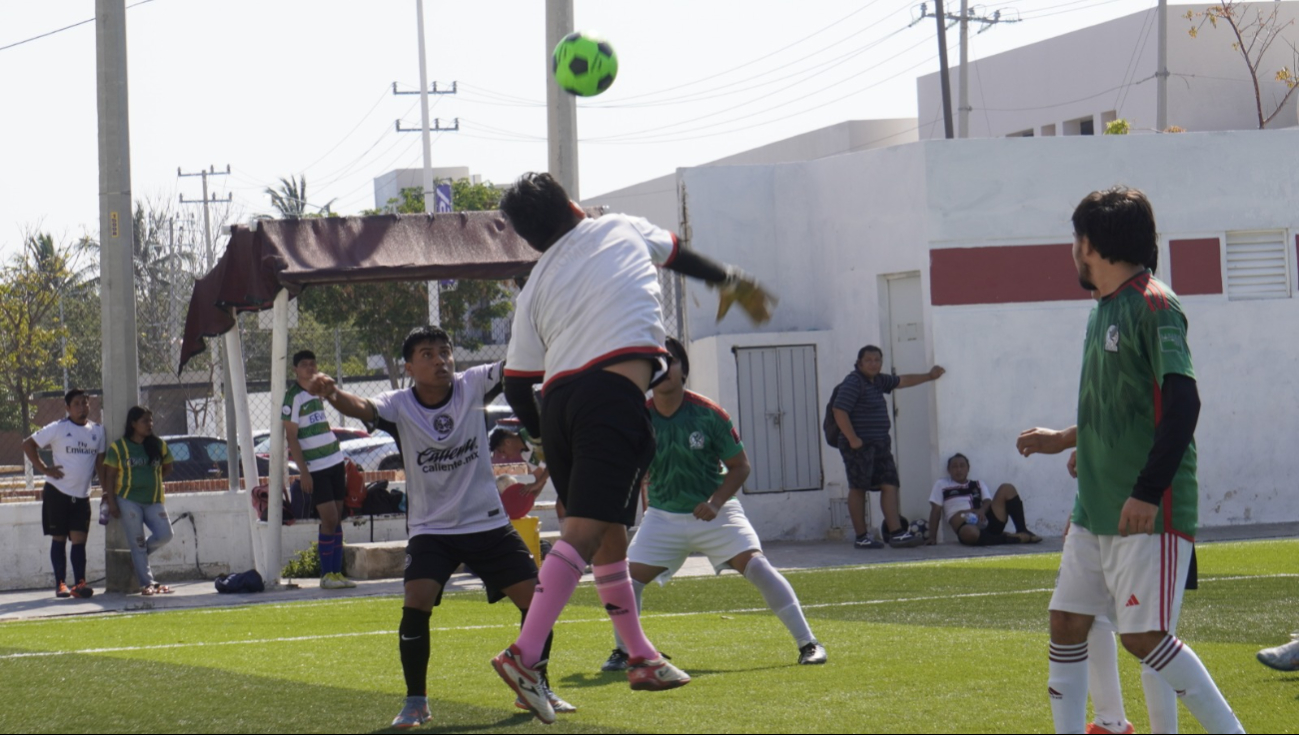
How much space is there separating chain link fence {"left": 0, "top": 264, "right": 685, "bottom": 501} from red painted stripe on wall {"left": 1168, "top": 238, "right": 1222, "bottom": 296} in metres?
12.8

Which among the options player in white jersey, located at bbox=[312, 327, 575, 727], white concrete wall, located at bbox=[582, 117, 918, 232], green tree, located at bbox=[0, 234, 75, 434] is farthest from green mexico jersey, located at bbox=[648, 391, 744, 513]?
white concrete wall, located at bbox=[582, 117, 918, 232]

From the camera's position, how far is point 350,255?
14.0 metres

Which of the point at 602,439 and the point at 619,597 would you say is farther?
the point at 619,597

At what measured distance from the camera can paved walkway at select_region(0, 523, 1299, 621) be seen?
534 inches

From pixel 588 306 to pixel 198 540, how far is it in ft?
39.9

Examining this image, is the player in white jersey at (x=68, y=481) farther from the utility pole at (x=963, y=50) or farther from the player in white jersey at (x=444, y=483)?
the utility pole at (x=963, y=50)

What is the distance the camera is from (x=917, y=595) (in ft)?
36.1

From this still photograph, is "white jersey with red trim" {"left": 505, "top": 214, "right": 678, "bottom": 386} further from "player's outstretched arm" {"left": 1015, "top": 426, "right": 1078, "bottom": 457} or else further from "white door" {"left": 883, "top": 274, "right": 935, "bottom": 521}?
"white door" {"left": 883, "top": 274, "right": 935, "bottom": 521}

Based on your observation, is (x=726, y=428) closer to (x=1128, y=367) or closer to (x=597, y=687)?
(x=597, y=687)

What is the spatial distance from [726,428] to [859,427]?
27.0 ft

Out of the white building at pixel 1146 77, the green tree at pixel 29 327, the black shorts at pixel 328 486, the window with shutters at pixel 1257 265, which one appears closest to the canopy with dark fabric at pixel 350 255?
the black shorts at pixel 328 486

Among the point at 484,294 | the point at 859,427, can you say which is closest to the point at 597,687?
the point at 859,427

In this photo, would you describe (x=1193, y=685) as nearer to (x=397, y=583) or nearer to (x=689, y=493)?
(x=689, y=493)

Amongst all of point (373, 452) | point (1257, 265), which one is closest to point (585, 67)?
point (1257, 265)
